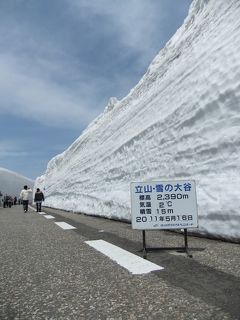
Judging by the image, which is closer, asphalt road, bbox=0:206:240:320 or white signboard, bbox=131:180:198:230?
asphalt road, bbox=0:206:240:320

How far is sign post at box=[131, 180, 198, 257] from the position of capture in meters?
7.32

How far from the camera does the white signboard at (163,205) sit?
24.0 feet

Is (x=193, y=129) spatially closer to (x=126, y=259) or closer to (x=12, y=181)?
(x=126, y=259)

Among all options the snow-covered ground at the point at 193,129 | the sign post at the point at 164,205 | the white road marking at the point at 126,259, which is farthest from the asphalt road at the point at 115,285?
the snow-covered ground at the point at 193,129

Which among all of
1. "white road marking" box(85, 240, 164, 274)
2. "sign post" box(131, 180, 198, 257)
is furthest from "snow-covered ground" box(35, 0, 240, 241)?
"white road marking" box(85, 240, 164, 274)

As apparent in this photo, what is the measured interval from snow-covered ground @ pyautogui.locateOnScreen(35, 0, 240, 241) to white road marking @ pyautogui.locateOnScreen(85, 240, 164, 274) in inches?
88.2

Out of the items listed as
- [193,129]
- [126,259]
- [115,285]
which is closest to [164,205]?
[126,259]

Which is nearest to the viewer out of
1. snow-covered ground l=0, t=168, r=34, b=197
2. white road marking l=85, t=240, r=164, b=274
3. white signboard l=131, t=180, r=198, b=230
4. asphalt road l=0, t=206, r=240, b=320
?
asphalt road l=0, t=206, r=240, b=320

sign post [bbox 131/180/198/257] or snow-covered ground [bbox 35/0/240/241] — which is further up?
snow-covered ground [bbox 35/0/240/241]

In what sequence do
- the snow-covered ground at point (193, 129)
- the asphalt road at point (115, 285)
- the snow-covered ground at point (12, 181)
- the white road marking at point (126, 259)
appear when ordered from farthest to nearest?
the snow-covered ground at point (12, 181)
the snow-covered ground at point (193, 129)
the white road marking at point (126, 259)
the asphalt road at point (115, 285)

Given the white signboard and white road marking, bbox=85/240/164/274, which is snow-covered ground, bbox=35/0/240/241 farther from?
white road marking, bbox=85/240/164/274

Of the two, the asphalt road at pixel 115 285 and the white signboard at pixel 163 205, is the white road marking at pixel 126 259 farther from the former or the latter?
the white signboard at pixel 163 205

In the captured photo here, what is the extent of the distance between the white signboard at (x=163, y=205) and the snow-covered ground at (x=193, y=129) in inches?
59.3

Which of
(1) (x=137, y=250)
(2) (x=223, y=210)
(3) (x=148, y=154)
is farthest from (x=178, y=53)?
(1) (x=137, y=250)
